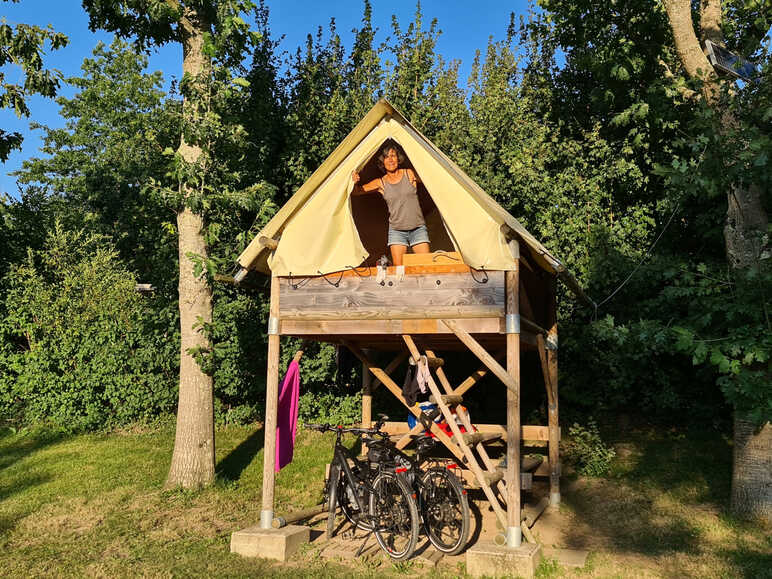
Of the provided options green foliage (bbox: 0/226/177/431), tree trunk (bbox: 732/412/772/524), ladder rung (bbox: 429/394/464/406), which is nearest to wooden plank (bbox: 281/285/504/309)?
ladder rung (bbox: 429/394/464/406)

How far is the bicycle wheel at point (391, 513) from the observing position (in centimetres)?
783

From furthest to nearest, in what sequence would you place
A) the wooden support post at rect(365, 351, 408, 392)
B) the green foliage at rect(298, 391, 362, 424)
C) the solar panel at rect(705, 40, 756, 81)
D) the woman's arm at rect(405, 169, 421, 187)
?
the green foliage at rect(298, 391, 362, 424) < the wooden support post at rect(365, 351, 408, 392) < the solar panel at rect(705, 40, 756, 81) < the woman's arm at rect(405, 169, 421, 187)

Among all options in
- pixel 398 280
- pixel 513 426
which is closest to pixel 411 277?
pixel 398 280

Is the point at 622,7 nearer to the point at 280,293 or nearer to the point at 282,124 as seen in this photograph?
the point at 282,124

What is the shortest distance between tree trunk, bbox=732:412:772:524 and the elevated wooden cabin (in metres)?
3.58

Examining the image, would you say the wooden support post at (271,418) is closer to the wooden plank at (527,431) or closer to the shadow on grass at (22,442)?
the wooden plank at (527,431)

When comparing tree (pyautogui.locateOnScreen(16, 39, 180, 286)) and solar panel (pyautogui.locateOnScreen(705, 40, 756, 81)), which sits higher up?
tree (pyautogui.locateOnScreen(16, 39, 180, 286))

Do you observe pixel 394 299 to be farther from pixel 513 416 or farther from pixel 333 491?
pixel 333 491

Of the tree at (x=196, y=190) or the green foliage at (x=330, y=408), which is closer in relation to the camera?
the tree at (x=196, y=190)

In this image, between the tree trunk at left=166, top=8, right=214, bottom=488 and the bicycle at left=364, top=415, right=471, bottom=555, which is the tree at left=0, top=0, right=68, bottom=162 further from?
the bicycle at left=364, top=415, right=471, bottom=555

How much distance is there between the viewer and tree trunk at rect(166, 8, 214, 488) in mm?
10945

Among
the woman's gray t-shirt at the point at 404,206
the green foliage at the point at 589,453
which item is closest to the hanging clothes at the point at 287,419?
the woman's gray t-shirt at the point at 404,206

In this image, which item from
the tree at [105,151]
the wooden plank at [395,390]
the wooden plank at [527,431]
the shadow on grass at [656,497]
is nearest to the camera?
the wooden plank at [395,390]

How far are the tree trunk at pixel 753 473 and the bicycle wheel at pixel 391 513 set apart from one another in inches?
209
